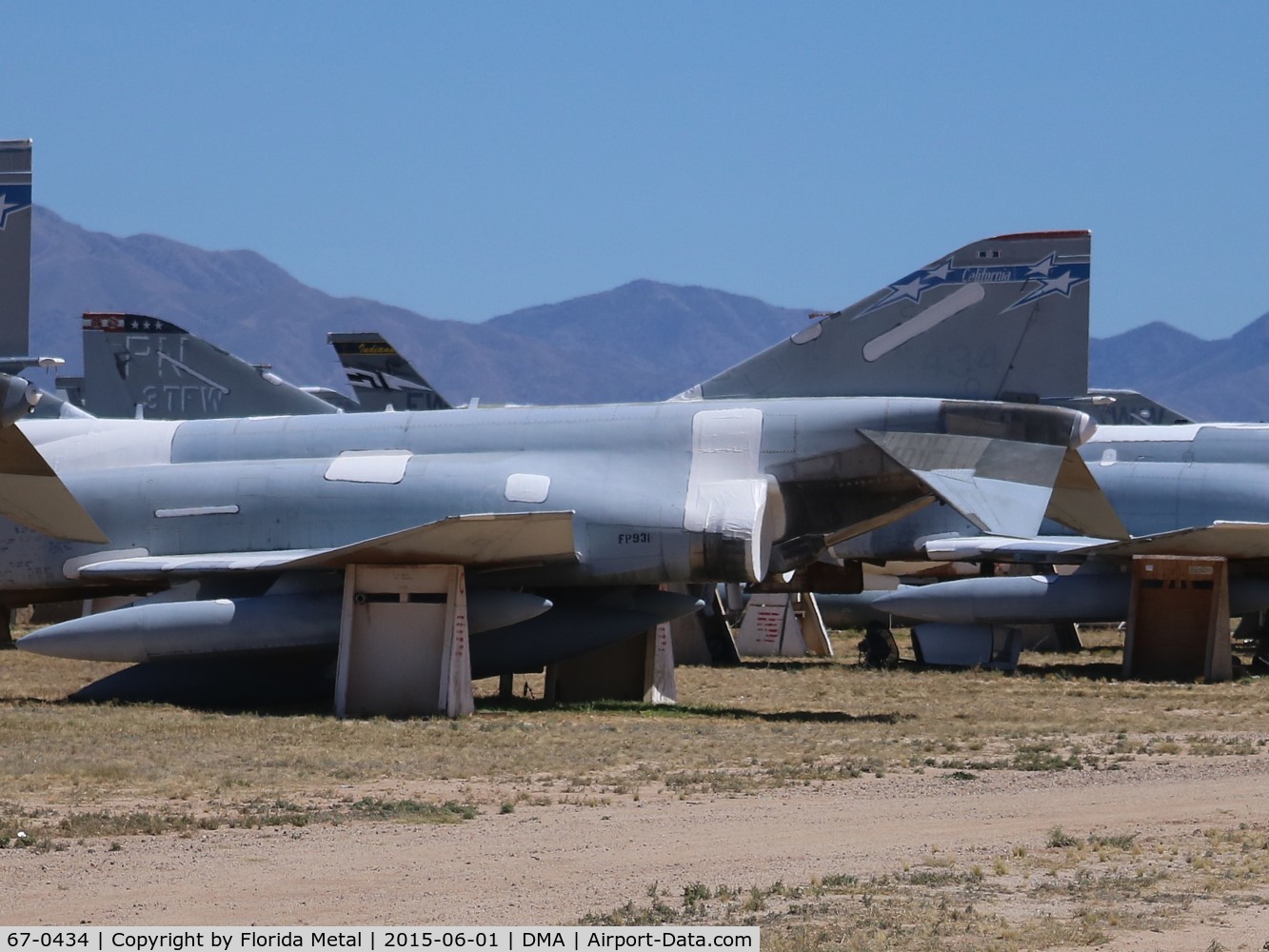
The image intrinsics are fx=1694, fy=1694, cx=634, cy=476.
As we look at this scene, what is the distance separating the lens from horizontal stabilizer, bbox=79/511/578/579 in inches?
671

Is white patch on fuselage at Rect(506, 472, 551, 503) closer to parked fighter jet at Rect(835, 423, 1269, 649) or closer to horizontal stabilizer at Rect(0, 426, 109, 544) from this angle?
horizontal stabilizer at Rect(0, 426, 109, 544)

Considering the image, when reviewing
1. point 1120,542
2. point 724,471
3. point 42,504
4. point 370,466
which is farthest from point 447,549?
point 1120,542

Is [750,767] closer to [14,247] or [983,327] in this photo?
[14,247]

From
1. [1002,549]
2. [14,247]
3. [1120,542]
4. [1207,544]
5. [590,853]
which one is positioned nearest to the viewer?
[590,853]

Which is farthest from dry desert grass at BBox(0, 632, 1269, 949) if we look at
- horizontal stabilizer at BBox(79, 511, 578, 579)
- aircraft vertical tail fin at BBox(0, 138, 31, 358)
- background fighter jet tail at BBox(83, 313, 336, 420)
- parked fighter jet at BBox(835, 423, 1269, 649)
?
background fighter jet tail at BBox(83, 313, 336, 420)

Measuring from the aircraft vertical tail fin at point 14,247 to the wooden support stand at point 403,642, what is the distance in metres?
6.13

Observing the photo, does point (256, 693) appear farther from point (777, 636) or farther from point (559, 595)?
point (777, 636)

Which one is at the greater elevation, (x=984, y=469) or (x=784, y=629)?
(x=984, y=469)

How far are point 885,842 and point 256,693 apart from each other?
1067 cm

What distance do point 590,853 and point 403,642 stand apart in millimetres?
8691
